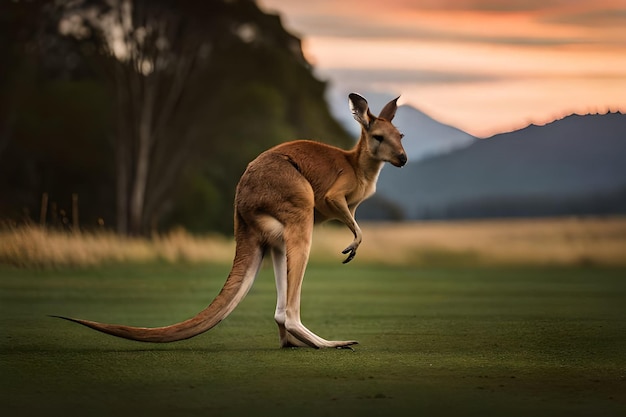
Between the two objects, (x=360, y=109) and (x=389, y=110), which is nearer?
(x=360, y=109)

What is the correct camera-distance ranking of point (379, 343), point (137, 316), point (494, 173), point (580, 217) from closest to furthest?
point (379, 343) < point (137, 316) < point (580, 217) < point (494, 173)

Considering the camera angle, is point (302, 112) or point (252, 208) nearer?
point (252, 208)

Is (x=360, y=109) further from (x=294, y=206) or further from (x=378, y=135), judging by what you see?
(x=294, y=206)

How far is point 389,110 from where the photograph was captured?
9875 mm

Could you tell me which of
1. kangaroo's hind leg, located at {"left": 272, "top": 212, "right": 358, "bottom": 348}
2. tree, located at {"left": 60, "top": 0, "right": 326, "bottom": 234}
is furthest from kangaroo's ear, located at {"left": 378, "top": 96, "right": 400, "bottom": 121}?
tree, located at {"left": 60, "top": 0, "right": 326, "bottom": 234}

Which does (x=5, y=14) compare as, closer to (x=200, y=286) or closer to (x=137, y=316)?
(x=200, y=286)

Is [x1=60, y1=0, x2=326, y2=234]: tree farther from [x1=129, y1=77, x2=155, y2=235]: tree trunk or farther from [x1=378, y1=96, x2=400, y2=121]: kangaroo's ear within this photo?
[x1=378, y1=96, x2=400, y2=121]: kangaroo's ear

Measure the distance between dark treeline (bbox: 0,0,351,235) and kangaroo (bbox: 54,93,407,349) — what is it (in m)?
19.5

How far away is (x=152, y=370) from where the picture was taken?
8383mm

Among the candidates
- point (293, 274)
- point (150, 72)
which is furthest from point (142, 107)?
point (293, 274)

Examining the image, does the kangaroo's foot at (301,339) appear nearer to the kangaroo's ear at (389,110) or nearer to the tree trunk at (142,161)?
the kangaroo's ear at (389,110)

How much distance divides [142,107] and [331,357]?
20.8 m

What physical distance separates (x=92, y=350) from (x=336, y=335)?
2.67m

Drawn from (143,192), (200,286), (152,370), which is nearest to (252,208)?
(152,370)
